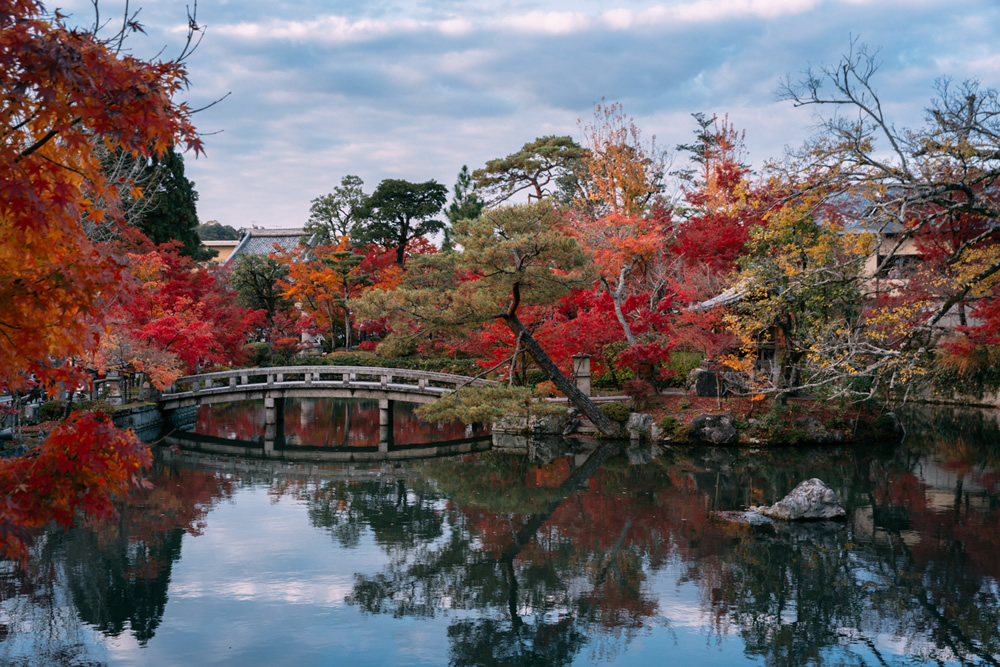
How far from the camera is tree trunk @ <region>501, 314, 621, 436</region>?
1700cm

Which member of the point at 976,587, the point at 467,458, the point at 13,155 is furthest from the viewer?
the point at 467,458

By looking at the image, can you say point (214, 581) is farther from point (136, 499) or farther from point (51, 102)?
point (51, 102)

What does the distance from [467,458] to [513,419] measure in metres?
2.40

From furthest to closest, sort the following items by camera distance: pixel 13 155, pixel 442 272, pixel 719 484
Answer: pixel 442 272
pixel 719 484
pixel 13 155

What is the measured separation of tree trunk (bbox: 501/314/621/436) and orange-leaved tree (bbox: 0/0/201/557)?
1240 cm

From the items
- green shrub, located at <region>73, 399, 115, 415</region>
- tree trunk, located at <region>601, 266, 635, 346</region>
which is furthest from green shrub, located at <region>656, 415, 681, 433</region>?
green shrub, located at <region>73, 399, 115, 415</region>

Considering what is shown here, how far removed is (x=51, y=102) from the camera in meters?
3.93

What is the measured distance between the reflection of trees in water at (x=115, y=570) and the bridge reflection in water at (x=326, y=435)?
18.0 ft

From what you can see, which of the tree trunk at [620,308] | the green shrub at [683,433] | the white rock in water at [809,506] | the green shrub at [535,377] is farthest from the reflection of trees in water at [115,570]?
the tree trunk at [620,308]

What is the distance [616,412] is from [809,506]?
780cm

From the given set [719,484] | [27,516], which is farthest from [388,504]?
[27,516]

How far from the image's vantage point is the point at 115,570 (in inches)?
359

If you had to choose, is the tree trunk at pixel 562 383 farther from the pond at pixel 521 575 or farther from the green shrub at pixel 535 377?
the pond at pixel 521 575

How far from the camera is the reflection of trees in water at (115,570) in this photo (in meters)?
7.62
